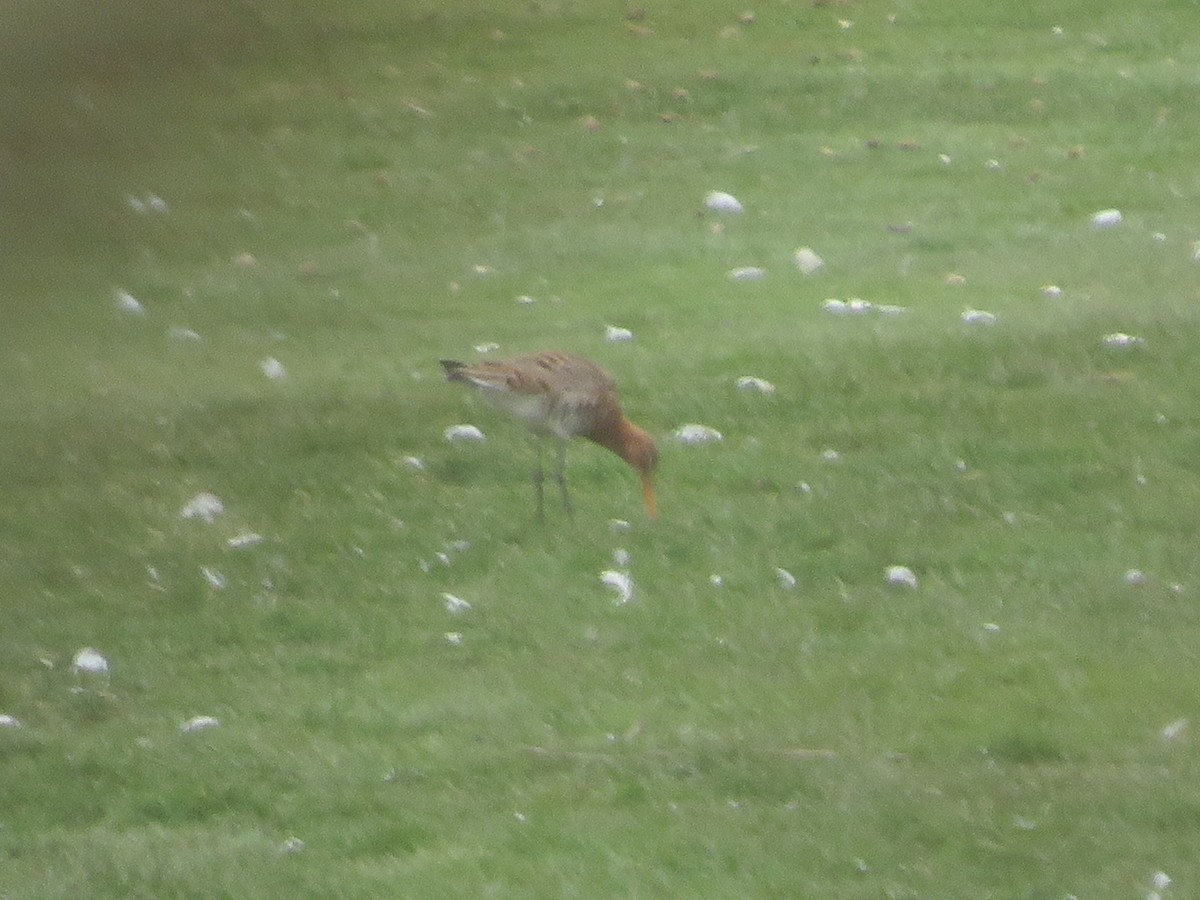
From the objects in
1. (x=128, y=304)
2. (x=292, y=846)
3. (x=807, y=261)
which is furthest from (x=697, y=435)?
(x=292, y=846)

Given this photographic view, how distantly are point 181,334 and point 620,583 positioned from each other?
171 inches

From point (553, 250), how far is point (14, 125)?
11200 mm

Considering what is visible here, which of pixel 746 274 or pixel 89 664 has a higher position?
pixel 89 664

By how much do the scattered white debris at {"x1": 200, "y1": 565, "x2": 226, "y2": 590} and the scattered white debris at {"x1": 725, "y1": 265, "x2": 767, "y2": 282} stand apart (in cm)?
A: 516

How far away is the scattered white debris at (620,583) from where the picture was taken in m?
7.05

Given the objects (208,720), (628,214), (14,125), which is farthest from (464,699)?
(628,214)

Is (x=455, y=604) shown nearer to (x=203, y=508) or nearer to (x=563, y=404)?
(x=563, y=404)

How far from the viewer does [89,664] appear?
21.0ft

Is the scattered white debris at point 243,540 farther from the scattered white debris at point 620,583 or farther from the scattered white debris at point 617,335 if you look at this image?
the scattered white debris at point 617,335

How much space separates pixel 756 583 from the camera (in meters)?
7.21

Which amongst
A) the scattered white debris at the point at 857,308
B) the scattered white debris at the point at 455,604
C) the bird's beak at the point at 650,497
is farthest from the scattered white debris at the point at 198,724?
the scattered white debris at the point at 857,308

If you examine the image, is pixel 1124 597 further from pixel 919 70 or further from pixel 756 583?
pixel 919 70

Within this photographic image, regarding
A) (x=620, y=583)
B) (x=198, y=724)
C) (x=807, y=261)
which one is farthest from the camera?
(x=807, y=261)

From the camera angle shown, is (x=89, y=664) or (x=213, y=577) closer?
(x=89, y=664)
